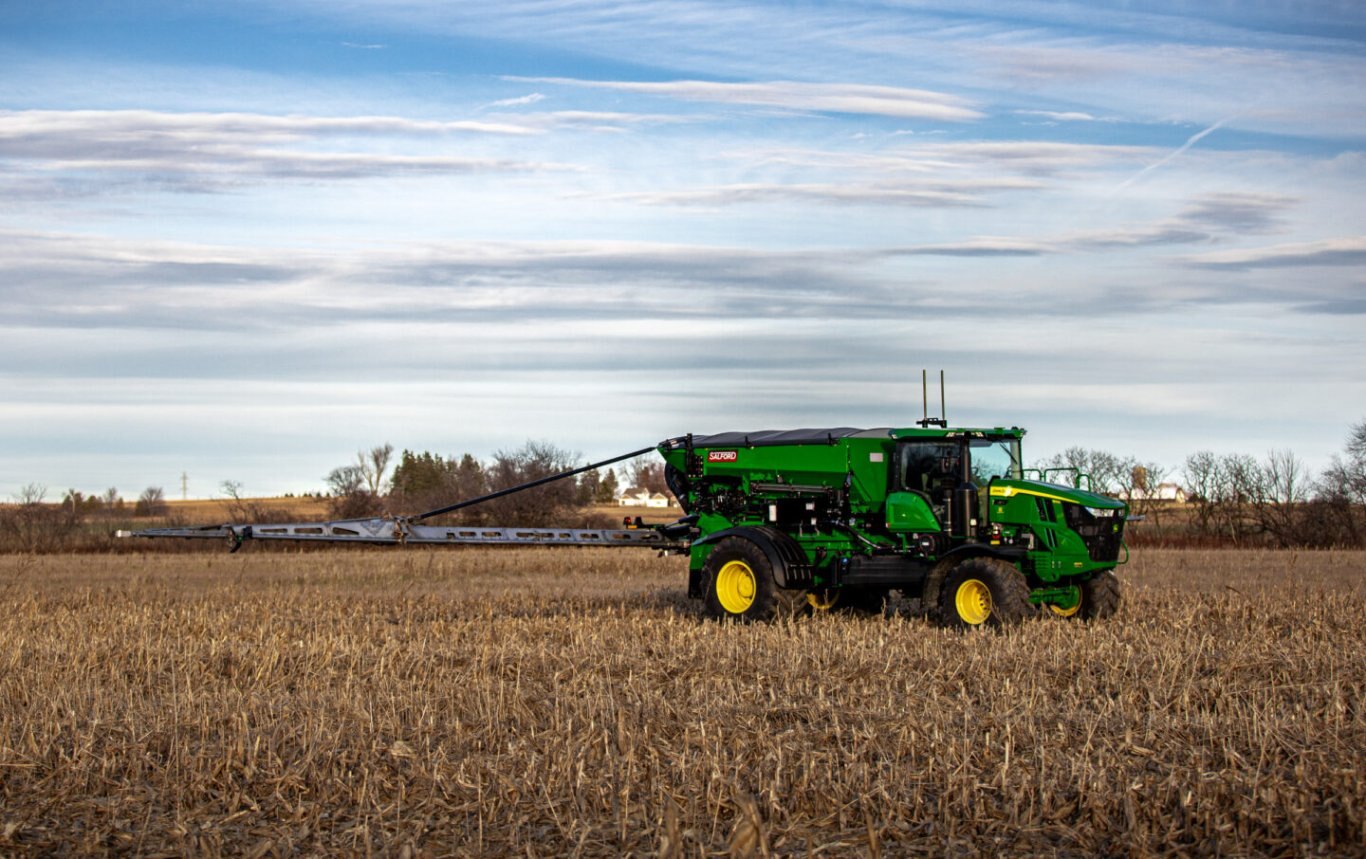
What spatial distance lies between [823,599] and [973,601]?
2701 mm

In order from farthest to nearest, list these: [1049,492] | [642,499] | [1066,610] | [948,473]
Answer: [642,499], [1066,610], [948,473], [1049,492]

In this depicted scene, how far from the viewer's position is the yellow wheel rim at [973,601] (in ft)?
50.1

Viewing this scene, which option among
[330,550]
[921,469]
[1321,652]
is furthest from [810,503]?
[330,550]

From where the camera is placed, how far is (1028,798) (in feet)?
25.1

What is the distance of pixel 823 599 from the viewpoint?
1767 centimetres

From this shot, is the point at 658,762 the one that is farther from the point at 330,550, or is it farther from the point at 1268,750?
the point at 330,550

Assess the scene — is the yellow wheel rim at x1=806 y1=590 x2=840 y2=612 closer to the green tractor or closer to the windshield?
the green tractor

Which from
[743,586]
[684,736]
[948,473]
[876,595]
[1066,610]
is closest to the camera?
[684,736]

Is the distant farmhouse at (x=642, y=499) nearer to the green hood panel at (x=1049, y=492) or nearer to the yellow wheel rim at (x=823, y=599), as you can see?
the yellow wheel rim at (x=823, y=599)

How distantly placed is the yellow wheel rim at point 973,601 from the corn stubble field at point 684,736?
0.59 meters

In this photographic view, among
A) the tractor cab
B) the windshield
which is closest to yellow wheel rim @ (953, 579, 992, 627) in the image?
the tractor cab

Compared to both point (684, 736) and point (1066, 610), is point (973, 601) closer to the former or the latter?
point (1066, 610)

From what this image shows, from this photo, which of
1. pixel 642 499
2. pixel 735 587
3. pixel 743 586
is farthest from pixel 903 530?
pixel 642 499

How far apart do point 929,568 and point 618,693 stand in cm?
611
